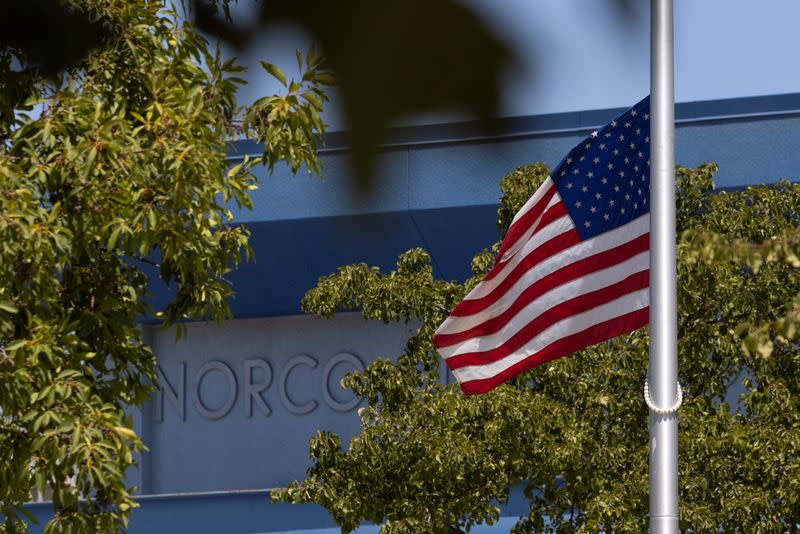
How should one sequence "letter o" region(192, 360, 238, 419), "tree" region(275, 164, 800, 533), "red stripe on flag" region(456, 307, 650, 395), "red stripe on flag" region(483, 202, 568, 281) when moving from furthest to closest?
"letter o" region(192, 360, 238, 419) → "tree" region(275, 164, 800, 533) → "red stripe on flag" region(483, 202, 568, 281) → "red stripe on flag" region(456, 307, 650, 395)

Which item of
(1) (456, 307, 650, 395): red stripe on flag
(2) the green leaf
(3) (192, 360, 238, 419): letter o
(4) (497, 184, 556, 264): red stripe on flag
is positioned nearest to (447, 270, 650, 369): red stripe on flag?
(1) (456, 307, 650, 395): red stripe on flag

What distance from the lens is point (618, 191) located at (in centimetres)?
816

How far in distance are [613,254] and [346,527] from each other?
13.5 ft

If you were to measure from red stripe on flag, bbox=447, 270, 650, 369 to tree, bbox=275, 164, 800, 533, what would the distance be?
5.03ft

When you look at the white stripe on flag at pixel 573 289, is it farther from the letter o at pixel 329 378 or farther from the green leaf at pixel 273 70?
the letter o at pixel 329 378

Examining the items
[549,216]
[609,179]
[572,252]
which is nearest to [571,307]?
[572,252]

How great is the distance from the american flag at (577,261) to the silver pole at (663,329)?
420 mm

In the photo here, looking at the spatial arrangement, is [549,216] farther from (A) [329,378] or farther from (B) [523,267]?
(A) [329,378]

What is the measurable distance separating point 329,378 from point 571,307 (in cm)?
1214

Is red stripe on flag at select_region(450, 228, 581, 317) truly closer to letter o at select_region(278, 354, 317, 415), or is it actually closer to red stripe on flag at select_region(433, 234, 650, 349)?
red stripe on flag at select_region(433, 234, 650, 349)

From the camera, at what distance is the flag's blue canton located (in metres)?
8.05

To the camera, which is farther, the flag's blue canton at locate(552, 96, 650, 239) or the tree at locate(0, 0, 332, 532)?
the flag's blue canton at locate(552, 96, 650, 239)

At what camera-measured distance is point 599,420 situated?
1045 cm

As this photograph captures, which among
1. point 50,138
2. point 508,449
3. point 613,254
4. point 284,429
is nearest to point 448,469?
point 508,449
